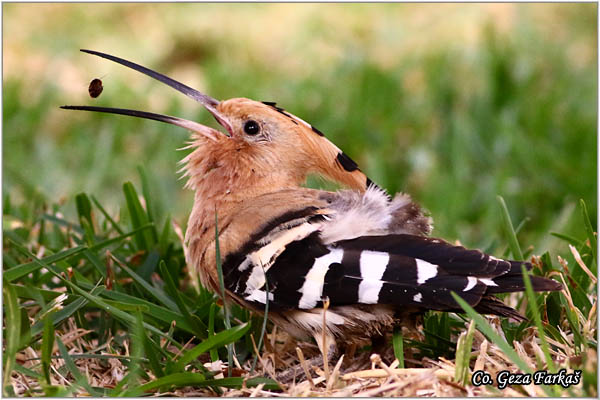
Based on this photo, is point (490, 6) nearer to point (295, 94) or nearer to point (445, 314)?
point (295, 94)

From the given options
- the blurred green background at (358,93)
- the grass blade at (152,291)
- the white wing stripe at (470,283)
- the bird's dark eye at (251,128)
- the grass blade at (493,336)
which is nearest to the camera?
the grass blade at (493,336)

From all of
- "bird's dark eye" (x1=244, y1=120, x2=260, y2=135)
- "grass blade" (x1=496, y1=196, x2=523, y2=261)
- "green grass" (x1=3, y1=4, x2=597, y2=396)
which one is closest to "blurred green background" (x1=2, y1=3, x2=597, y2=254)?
"green grass" (x1=3, y1=4, x2=597, y2=396)

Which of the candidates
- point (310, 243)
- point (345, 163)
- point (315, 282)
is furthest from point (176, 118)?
point (315, 282)

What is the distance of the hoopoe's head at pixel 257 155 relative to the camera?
291 centimetres

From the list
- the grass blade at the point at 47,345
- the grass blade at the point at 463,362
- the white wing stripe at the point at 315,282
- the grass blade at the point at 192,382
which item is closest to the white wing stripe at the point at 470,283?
the grass blade at the point at 463,362

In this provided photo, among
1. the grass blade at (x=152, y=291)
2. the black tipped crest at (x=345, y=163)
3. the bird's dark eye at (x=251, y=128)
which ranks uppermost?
the bird's dark eye at (x=251, y=128)

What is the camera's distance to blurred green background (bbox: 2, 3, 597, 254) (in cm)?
431

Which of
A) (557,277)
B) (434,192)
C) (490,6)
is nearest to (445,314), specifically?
(557,277)

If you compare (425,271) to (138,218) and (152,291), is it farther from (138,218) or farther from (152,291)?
(138,218)

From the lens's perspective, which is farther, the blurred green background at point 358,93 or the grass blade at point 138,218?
the blurred green background at point 358,93

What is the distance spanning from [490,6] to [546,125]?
2071 millimetres

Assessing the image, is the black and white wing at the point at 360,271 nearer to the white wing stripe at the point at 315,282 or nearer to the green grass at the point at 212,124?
the white wing stripe at the point at 315,282

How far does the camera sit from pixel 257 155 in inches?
116

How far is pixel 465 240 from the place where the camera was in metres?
3.88
